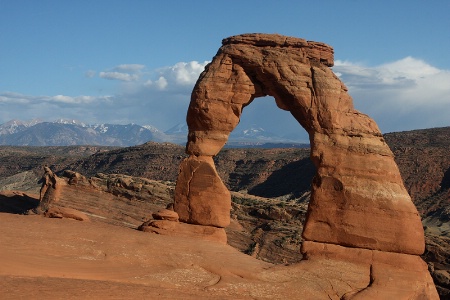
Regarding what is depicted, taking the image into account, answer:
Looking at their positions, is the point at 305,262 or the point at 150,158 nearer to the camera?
the point at 305,262

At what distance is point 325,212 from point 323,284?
323 centimetres

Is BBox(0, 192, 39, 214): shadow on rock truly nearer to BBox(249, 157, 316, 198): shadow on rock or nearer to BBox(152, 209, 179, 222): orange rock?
BBox(152, 209, 179, 222): orange rock

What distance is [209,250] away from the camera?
1930 centimetres

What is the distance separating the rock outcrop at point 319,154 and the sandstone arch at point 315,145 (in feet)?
0.12

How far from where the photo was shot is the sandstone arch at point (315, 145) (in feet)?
65.1

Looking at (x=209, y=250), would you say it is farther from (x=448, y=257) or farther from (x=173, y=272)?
(x=448, y=257)

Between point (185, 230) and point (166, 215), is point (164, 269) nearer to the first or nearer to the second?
point (185, 230)

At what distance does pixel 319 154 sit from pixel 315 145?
38 centimetres

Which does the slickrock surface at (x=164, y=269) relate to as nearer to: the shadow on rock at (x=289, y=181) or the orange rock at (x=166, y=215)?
the orange rock at (x=166, y=215)

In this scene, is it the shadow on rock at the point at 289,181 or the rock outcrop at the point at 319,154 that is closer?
the rock outcrop at the point at 319,154

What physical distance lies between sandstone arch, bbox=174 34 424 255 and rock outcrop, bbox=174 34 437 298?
4 centimetres

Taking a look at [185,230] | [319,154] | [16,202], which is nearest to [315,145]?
[319,154]

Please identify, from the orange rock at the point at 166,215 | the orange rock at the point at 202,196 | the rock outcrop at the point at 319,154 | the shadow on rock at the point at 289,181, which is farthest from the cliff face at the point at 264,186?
the orange rock at the point at 166,215

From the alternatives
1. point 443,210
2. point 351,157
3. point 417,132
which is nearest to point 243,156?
point 417,132
